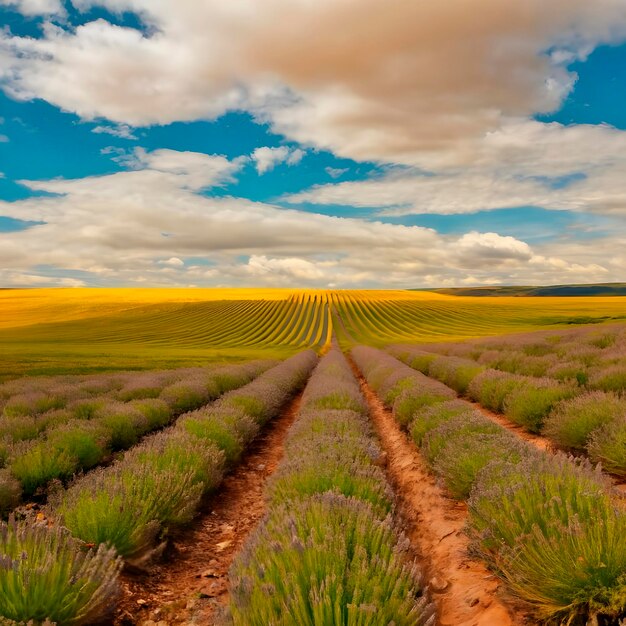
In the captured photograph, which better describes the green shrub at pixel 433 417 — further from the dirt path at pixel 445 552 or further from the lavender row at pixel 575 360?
the lavender row at pixel 575 360

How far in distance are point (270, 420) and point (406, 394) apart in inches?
147

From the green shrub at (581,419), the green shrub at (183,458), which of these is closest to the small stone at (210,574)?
the green shrub at (183,458)

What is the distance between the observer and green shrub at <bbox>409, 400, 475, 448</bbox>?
23.5 feet

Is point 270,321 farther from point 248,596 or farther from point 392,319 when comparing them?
point 248,596

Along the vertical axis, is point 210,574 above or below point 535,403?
below

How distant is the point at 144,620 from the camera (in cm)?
327

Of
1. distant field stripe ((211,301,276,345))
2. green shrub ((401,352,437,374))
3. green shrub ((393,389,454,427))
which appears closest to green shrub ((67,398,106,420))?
green shrub ((393,389,454,427))

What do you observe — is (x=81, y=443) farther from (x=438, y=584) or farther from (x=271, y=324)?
(x=271, y=324)

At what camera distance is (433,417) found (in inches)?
294

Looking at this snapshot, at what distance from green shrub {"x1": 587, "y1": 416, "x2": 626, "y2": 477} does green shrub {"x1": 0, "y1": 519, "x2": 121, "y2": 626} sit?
511 cm

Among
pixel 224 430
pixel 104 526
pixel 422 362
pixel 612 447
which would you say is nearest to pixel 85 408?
pixel 224 430

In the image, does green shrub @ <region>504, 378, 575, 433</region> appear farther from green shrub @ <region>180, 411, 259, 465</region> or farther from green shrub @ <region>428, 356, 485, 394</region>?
green shrub @ <region>180, 411, 259, 465</region>

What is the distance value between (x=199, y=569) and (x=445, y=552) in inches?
90.9

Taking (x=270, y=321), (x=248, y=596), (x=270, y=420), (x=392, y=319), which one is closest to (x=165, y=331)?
(x=270, y=321)
